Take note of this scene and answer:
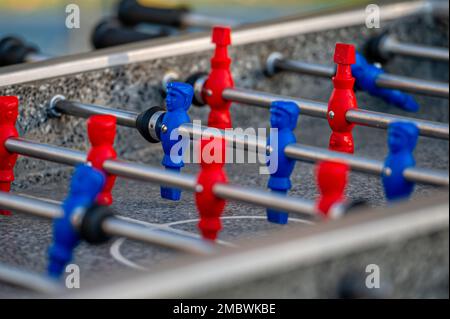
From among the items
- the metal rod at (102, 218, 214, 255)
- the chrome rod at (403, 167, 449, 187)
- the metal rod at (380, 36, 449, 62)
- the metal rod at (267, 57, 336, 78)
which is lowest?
the metal rod at (102, 218, 214, 255)

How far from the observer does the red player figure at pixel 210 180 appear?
182 centimetres

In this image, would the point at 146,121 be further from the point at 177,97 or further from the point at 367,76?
the point at 367,76

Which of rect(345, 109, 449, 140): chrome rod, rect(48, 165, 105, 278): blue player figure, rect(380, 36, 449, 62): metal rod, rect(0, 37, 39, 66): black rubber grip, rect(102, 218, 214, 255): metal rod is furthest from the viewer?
rect(0, 37, 39, 66): black rubber grip

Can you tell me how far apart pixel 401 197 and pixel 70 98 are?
96cm

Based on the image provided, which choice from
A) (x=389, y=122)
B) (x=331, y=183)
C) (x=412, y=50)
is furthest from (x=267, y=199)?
(x=412, y=50)

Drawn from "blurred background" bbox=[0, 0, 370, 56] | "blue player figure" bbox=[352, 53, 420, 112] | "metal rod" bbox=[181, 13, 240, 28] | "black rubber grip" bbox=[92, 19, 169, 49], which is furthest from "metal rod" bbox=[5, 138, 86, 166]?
"blurred background" bbox=[0, 0, 370, 56]

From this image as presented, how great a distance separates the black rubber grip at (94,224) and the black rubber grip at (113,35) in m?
1.47

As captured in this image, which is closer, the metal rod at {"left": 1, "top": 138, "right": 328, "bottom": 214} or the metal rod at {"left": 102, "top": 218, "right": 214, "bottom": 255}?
the metal rod at {"left": 102, "top": 218, "right": 214, "bottom": 255}

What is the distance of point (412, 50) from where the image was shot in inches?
117

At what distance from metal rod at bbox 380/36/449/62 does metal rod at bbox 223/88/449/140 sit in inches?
25.4

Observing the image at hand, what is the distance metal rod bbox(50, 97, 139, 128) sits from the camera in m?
2.30

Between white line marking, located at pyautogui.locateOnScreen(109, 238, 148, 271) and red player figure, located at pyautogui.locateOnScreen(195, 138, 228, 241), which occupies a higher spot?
red player figure, located at pyautogui.locateOnScreen(195, 138, 228, 241)

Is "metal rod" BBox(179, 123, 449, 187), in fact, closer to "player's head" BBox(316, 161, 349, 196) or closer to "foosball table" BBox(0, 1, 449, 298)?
"foosball table" BBox(0, 1, 449, 298)

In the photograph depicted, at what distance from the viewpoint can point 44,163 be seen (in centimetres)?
247
